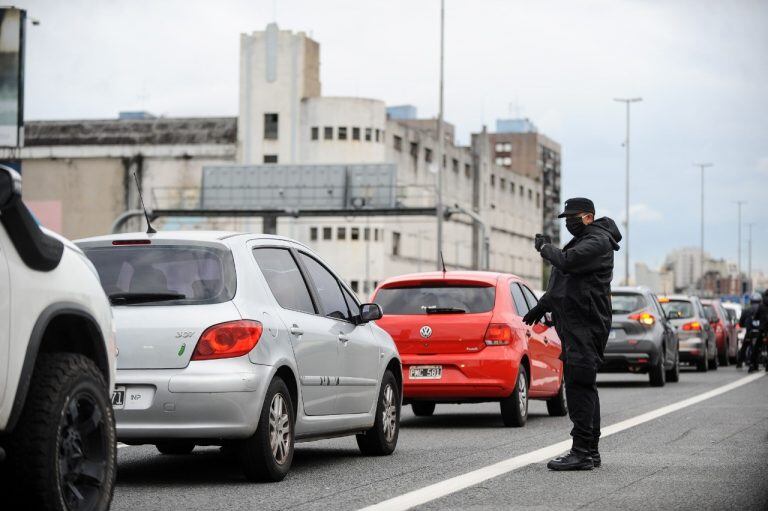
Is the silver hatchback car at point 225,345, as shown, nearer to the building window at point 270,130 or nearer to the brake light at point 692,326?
the brake light at point 692,326

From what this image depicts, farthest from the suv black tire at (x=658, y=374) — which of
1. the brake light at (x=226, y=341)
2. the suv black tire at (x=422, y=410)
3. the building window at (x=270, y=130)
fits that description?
the building window at (x=270, y=130)

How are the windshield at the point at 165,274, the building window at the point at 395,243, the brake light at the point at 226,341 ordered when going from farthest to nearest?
the building window at the point at 395,243 → the windshield at the point at 165,274 → the brake light at the point at 226,341

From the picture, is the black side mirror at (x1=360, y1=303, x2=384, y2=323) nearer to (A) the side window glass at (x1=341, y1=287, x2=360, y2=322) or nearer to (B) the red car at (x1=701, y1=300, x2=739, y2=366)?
(A) the side window glass at (x1=341, y1=287, x2=360, y2=322)

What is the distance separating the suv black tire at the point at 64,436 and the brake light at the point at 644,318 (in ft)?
63.8

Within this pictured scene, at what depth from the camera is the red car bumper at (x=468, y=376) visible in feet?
49.8

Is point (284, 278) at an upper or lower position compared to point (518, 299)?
upper

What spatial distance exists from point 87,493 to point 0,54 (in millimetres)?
33869

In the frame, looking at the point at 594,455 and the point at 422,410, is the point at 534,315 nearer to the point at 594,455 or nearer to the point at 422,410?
the point at 594,455

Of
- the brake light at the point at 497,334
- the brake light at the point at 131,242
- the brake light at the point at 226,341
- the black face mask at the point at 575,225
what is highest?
the black face mask at the point at 575,225

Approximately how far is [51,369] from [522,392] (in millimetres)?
9824

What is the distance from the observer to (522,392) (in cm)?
1560

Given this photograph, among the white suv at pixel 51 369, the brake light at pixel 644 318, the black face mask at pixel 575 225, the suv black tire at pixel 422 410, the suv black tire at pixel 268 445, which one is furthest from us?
the brake light at pixel 644 318

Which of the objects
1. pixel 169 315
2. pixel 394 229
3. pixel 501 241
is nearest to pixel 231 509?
pixel 169 315

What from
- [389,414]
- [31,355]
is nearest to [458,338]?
[389,414]
